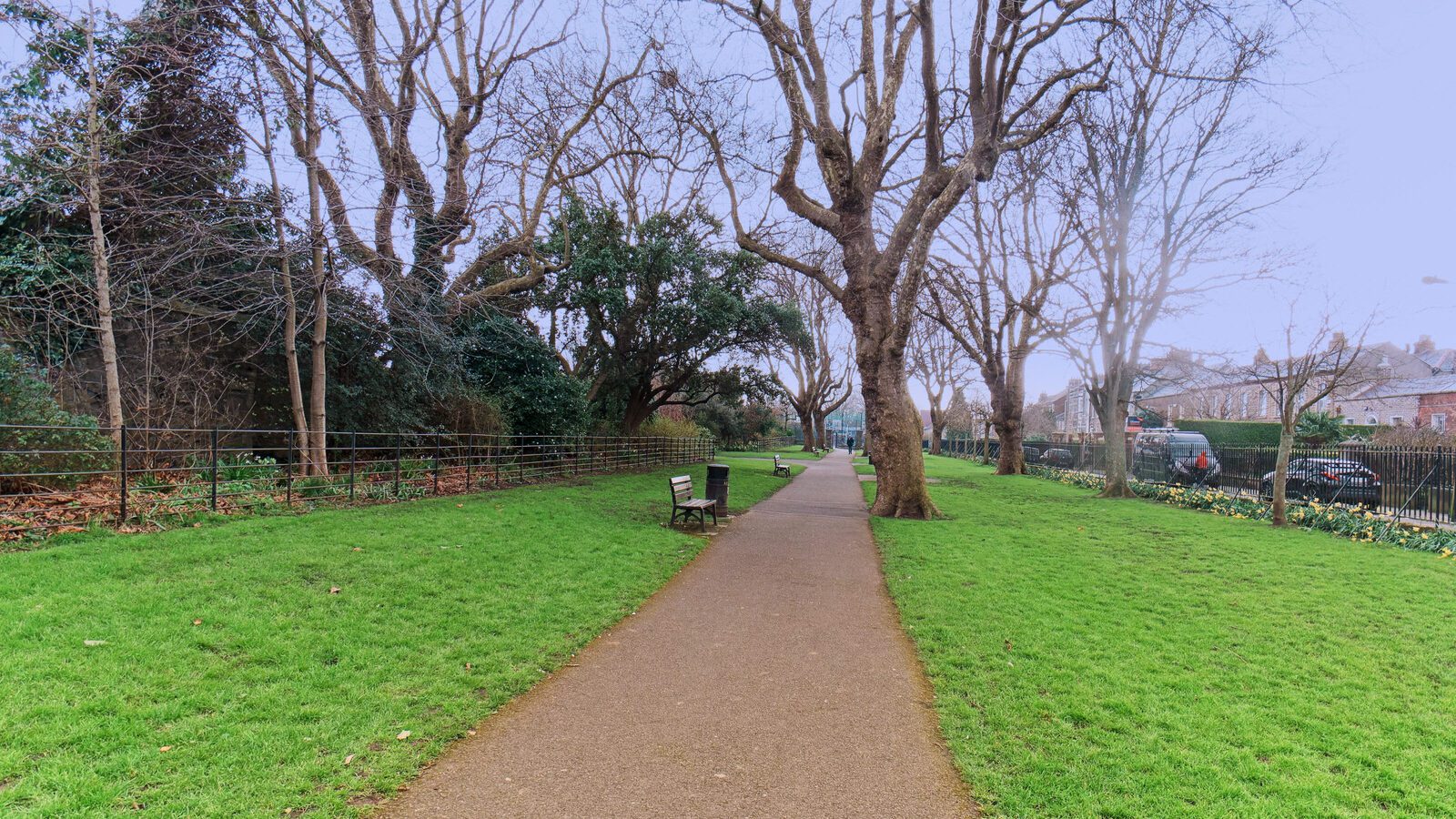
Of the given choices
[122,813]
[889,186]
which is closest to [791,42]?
[889,186]

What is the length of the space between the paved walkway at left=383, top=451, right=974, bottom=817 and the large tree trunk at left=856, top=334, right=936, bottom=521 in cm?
643

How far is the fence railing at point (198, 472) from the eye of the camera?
681cm

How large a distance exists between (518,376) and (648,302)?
18.7 ft

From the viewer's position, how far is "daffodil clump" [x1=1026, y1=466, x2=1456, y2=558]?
31.4 ft

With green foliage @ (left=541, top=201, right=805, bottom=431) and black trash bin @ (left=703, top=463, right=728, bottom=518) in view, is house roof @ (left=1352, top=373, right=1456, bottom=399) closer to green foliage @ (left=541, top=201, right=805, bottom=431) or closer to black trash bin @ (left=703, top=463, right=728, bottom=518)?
green foliage @ (left=541, top=201, right=805, bottom=431)

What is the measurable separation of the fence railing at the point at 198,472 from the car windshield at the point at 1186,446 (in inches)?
714

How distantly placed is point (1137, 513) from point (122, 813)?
15.5 metres

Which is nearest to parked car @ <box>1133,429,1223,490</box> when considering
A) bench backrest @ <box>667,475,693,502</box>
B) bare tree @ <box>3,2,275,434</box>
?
bench backrest @ <box>667,475,693,502</box>

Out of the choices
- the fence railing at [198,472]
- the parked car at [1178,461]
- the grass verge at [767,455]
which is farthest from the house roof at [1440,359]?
the fence railing at [198,472]

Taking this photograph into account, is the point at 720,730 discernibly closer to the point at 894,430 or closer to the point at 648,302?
the point at 894,430

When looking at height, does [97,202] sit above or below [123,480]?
above

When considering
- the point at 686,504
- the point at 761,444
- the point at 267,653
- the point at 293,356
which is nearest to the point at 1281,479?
the point at 686,504

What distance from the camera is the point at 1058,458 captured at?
28.4 m

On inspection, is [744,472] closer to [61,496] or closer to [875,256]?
[875,256]
